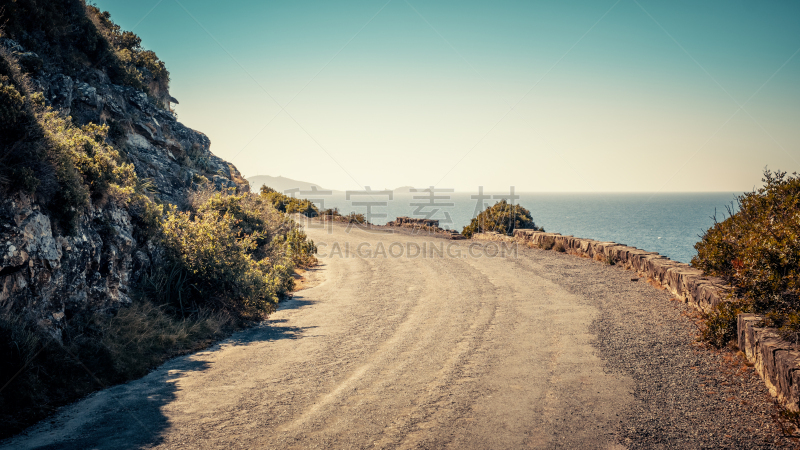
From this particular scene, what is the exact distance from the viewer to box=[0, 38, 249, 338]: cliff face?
17.4 feet

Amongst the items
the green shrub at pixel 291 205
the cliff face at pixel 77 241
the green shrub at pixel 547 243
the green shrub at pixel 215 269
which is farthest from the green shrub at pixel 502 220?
the cliff face at pixel 77 241

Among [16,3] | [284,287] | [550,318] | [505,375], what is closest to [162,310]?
[284,287]

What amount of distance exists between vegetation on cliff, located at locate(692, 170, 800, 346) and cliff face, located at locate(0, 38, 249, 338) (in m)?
8.93

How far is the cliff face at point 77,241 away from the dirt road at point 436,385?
5.02ft

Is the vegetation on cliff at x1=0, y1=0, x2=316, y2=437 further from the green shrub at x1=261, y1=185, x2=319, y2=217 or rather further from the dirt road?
the green shrub at x1=261, y1=185, x2=319, y2=217

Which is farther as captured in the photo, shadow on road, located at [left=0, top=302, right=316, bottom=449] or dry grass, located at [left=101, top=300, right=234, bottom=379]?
dry grass, located at [left=101, top=300, right=234, bottom=379]

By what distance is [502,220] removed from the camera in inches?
954

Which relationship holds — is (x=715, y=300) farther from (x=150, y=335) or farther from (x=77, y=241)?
(x=77, y=241)

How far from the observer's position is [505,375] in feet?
18.8

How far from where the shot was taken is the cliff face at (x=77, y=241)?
529 cm

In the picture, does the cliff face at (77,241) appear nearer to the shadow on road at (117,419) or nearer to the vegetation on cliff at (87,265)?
the vegetation on cliff at (87,265)

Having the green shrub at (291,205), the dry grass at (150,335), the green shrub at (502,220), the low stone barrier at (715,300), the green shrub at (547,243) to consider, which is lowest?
the dry grass at (150,335)

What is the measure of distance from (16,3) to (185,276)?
8.87 metres

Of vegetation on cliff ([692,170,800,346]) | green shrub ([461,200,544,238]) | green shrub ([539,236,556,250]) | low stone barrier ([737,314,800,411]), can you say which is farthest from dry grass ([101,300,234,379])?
green shrub ([461,200,544,238])
